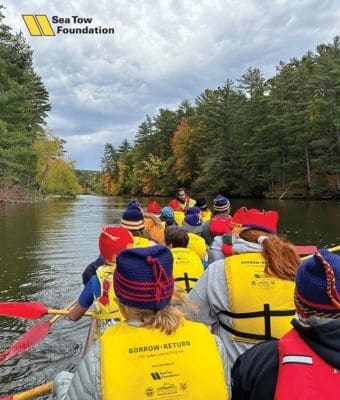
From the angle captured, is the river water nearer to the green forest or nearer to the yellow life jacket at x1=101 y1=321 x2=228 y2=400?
the yellow life jacket at x1=101 y1=321 x2=228 y2=400

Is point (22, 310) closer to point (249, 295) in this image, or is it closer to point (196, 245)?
point (196, 245)

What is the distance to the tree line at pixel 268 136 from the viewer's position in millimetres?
34562

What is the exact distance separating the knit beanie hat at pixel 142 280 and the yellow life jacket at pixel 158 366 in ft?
0.40

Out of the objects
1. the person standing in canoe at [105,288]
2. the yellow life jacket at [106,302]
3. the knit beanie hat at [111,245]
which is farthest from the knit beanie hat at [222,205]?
the yellow life jacket at [106,302]

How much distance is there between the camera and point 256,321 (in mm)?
2604

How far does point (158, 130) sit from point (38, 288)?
65608 millimetres

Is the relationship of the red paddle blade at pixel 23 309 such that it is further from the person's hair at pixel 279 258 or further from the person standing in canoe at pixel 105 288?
the person's hair at pixel 279 258

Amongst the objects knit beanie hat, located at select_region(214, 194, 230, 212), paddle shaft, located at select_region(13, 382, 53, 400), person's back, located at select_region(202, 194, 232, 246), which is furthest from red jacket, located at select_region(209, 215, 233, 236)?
paddle shaft, located at select_region(13, 382, 53, 400)

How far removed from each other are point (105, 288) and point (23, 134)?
27117mm

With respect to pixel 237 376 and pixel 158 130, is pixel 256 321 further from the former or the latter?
pixel 158 130

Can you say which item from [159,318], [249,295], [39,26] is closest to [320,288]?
[159,318]

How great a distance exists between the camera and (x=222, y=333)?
8.99 feet

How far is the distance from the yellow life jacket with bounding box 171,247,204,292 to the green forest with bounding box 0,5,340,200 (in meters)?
22.0

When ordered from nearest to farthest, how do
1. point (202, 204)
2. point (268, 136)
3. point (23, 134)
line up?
1. point (202, 204)
2. point (23, 134)
3. point (268, 136)
